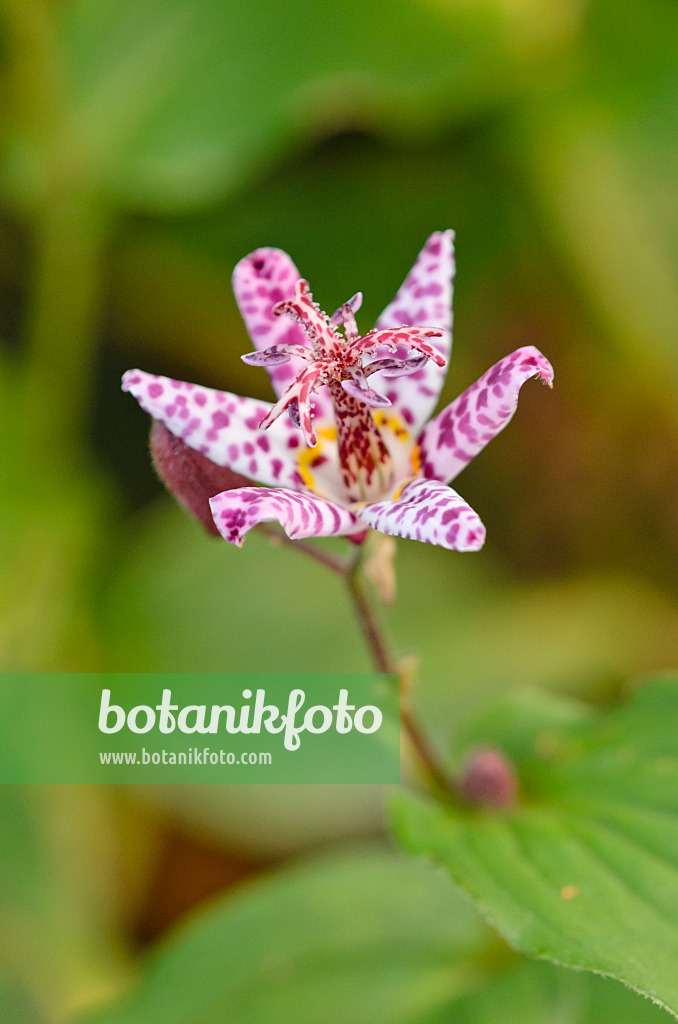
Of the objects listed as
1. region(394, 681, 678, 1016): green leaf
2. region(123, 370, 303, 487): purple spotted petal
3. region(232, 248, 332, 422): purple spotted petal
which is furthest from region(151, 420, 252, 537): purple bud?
region(394, 681, 678, 1016): green leaf

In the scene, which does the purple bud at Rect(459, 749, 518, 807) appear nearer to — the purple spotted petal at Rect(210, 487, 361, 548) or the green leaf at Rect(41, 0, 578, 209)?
the purple spotted petal at Rect(210, 487, 361, 548)

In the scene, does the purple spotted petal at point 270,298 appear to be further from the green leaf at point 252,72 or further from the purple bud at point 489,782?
the green leaf at point 252,72

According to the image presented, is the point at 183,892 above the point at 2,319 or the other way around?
the other way around

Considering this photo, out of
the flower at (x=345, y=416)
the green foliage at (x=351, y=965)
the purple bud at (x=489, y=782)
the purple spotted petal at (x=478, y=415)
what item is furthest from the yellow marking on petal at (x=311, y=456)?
the green foliage at (x=351, y=965)

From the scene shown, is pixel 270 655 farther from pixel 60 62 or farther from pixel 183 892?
pixel 60 62

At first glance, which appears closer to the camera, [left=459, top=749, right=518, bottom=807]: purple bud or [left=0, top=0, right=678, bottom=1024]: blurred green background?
[left=459, top=749, right=518, bottom=807]: purple bud

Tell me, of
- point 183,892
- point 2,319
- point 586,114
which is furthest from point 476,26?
point 183,892
